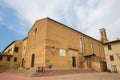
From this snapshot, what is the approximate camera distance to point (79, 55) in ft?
74.8

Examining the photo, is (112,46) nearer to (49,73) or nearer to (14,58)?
(49,73)

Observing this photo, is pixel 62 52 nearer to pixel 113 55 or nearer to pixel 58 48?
pixel 58 48

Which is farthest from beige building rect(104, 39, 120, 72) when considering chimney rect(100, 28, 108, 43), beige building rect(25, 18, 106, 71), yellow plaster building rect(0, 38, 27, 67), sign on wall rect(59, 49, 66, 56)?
yellow plaster building rect(0, 38, 27, 67)

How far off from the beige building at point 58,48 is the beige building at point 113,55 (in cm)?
209

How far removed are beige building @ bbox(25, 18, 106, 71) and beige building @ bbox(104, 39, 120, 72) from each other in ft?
6.85

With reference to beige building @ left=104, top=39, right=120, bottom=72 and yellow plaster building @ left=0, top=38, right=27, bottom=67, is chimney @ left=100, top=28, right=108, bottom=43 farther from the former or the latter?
yellow plaster building @ left=0, top=38, right=27, bottom=67

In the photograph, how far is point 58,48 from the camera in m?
18.8

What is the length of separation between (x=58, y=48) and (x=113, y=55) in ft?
36.5

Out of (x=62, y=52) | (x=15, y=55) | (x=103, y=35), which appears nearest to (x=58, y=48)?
(x=62, y=52)

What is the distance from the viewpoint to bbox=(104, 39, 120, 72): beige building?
18.8m

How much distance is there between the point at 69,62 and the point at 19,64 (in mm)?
15634

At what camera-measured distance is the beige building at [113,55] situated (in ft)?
61.8

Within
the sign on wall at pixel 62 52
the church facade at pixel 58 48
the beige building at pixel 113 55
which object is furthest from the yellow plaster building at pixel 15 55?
the beige building at pixel 113 55

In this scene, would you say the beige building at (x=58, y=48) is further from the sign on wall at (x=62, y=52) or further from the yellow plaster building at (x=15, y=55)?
the yellow plaster building at (x=15, y=55)
